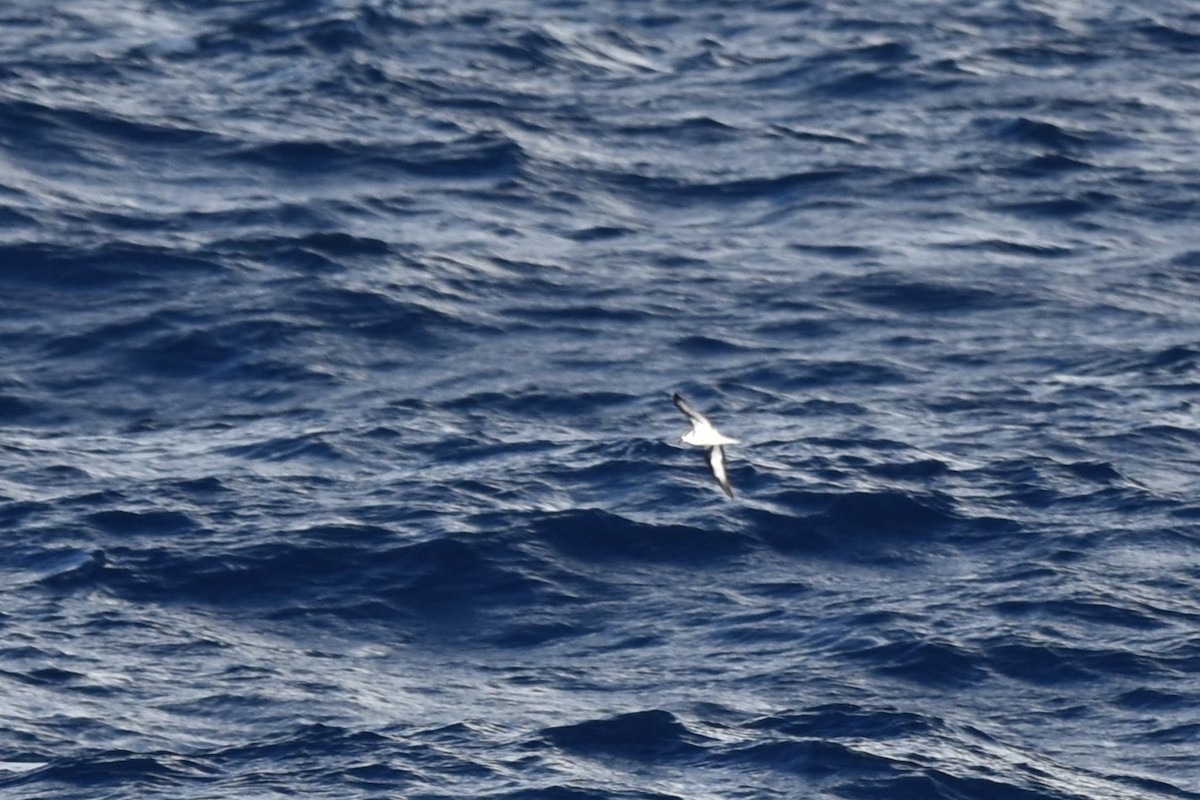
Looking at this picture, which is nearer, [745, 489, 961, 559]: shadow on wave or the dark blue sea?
the dark blue sea

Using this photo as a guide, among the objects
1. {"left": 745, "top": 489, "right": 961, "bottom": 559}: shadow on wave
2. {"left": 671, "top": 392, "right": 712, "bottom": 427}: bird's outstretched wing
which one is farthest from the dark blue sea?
{"left": 671, "top": 392, "right": 712, "bottom": 427}: bird's outstretched wing

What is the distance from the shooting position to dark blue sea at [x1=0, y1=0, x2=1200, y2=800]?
27.0 m

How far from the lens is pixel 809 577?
30.0 metres

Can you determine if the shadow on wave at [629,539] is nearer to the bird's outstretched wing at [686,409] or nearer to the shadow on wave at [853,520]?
the shadow on wave at [853,520]

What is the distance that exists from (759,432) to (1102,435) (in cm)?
432

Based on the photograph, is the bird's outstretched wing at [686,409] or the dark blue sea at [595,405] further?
the dark blue sea at [595,405]

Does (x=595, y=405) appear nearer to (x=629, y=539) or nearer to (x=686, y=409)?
(x=629, y=539)

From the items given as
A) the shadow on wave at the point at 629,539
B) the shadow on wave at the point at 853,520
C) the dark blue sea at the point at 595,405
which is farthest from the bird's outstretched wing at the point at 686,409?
the shadow on wave at the point at 853,520

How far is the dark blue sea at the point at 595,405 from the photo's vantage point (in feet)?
88.7

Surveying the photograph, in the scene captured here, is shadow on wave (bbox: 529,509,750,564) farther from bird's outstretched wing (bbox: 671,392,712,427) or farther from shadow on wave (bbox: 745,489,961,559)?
bird's outstretched wing (bbox: 671,392,712,427)

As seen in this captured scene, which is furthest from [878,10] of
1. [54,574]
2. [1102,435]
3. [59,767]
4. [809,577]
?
[59,767]

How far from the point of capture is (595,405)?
33.6m

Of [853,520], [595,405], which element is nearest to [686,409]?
[853,520]

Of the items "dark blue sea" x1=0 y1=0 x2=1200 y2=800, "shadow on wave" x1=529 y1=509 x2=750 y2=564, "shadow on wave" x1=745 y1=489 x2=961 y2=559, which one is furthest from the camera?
"shadow on wave" x1=745 y1=489 x2=961 y2=559
